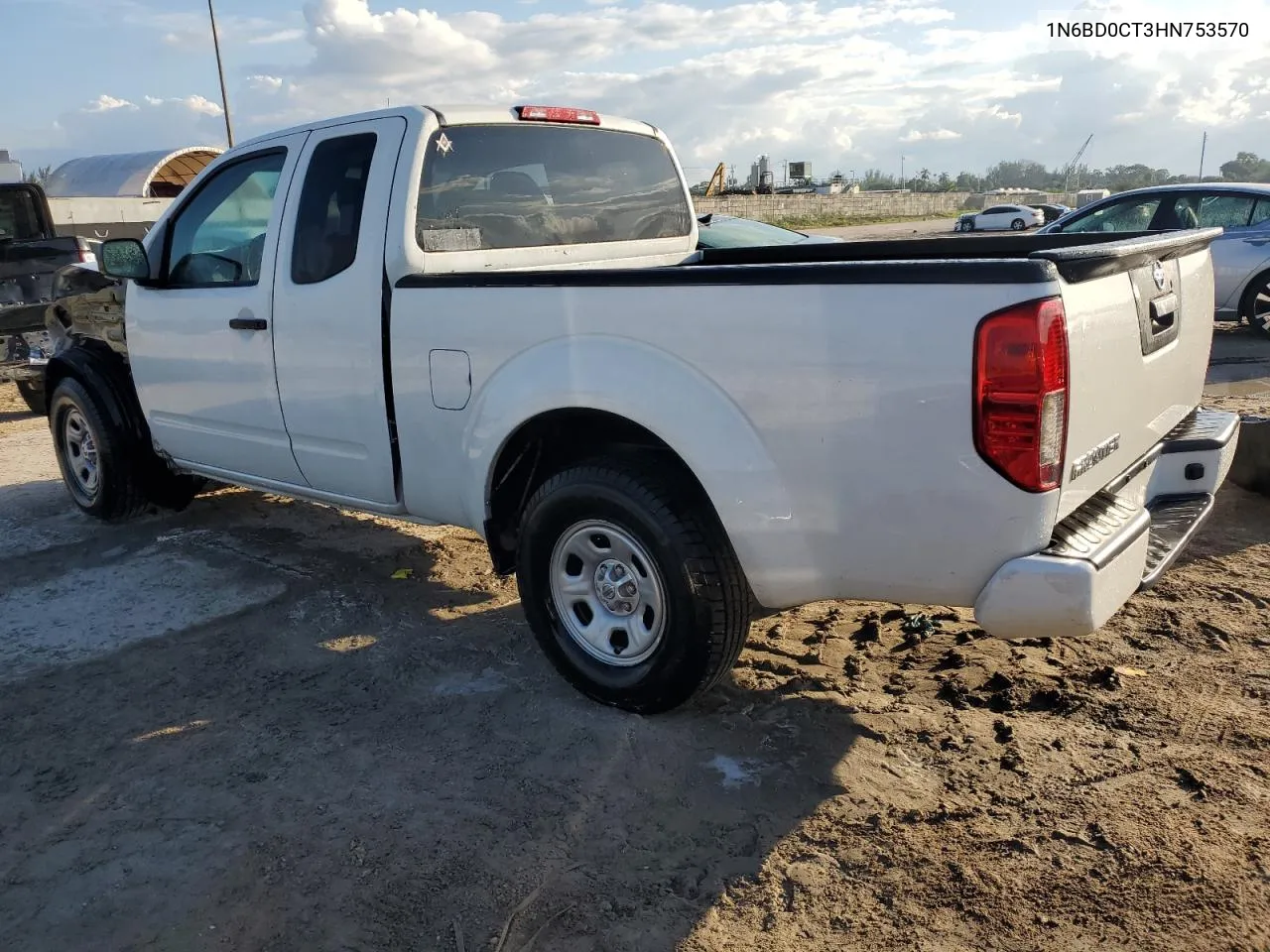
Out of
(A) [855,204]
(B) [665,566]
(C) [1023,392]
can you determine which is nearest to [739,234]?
(B) [665,566]

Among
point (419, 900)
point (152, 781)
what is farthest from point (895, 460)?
point (152, 781)

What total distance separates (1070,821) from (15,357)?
9.50 metres

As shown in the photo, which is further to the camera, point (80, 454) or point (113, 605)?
point (80, 454)

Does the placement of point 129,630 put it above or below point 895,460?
below

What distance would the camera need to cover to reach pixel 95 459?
5.76 meters

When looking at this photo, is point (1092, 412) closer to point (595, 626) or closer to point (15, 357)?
point (595, 626)

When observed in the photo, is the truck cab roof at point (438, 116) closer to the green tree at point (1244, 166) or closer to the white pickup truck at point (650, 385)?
the white pickup truck at point (650, 385)

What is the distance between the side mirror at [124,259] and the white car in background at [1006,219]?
39.3 metres

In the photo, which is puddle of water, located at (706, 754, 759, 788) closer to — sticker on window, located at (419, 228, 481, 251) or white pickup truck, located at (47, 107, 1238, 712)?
white pickup truck, located at (47, 107, 1238, 712)

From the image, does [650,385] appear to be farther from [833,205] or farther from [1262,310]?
[833,205]

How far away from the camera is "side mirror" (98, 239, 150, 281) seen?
4.88 meters

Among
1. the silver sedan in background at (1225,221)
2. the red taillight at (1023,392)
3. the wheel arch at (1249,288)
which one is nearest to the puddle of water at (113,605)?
the red taillight at (1023,392)

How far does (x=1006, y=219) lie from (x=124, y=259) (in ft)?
136

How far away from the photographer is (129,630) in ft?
14.3
